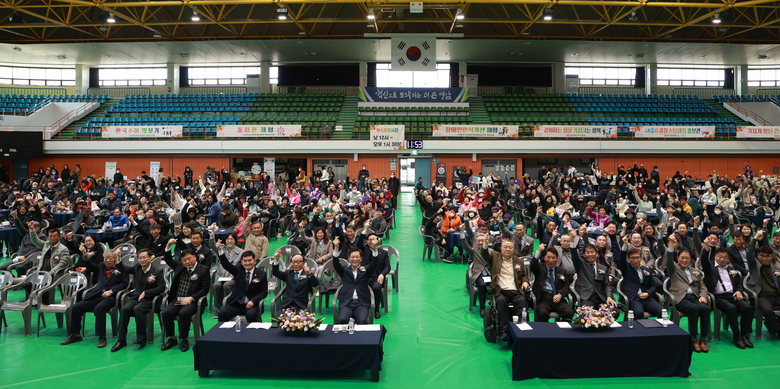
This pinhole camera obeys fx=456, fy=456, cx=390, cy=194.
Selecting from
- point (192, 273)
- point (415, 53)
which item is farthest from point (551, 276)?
point (415, 53)

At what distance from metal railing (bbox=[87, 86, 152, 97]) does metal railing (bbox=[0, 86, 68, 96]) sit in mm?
2081

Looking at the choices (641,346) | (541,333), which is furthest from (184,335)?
(641,346)

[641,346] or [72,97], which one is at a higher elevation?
[72,97]

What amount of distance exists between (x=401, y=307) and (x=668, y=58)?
3190cm

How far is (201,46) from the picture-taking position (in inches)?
1093

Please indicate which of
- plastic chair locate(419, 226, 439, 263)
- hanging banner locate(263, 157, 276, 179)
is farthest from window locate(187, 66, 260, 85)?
plastic chair locate(419, 226, 439, 263)

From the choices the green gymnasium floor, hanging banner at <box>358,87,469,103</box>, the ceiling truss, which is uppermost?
the ceiling truss

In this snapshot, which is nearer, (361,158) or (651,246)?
(651,246)

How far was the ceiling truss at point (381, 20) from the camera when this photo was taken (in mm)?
21031

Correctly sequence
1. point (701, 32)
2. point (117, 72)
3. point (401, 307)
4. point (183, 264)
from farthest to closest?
point (117, 72) → point (701, 32) → point (401, 307) → point (183, 264)

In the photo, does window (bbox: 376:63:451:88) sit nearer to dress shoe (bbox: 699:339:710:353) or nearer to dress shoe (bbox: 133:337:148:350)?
dress shoe (bbox: 699:339:710:353)

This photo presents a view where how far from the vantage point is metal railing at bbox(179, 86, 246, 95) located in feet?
109

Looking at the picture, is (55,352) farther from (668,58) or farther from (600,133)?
(668,58)

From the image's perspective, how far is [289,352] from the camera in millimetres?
5316
